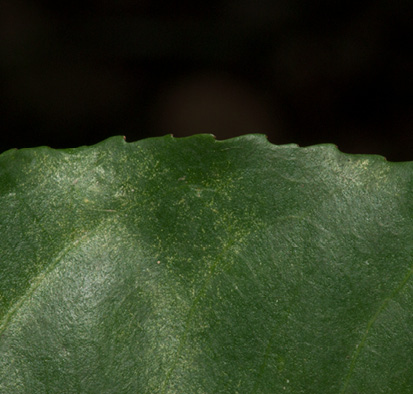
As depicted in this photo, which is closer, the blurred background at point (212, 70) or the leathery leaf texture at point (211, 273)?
the leathery leaf texture at point (211, 273)

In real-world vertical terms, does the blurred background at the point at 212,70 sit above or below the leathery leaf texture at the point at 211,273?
above

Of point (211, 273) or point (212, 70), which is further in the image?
point (212, 70)

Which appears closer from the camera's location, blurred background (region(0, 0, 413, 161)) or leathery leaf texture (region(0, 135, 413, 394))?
leathery leaf texture (region(0, 135, 413, 394))

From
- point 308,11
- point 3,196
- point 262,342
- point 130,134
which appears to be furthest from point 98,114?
point 262,342

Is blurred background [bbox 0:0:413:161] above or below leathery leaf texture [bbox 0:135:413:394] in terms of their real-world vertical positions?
above
